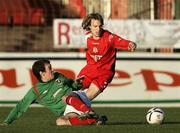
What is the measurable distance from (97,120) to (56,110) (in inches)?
31.5

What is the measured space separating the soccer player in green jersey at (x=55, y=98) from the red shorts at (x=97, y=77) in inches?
18.7

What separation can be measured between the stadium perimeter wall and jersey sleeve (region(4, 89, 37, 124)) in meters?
6.82

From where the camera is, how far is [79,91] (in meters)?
11.4

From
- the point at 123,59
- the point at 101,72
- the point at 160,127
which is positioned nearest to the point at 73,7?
the point at 123,59

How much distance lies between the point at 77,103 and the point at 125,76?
7516 millimetres

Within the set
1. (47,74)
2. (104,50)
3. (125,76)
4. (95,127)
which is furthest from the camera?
(125,76)

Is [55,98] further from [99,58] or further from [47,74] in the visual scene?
[99,58]

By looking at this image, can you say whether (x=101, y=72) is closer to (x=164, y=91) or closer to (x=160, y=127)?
(x=160, y=127)

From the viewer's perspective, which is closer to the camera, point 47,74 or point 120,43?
point 47,74

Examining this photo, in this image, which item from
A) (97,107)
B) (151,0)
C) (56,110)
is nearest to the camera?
(56,110)

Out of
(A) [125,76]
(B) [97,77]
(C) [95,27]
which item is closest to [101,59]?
(B) [97,77]

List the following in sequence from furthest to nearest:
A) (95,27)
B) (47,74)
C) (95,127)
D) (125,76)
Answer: (125,76) → (95,27) → (47,74) → (95,127)

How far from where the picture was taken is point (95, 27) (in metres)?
11.4

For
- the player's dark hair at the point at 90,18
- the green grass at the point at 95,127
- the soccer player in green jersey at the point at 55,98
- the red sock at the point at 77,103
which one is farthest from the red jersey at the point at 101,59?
the red sock at the point at 77,103
